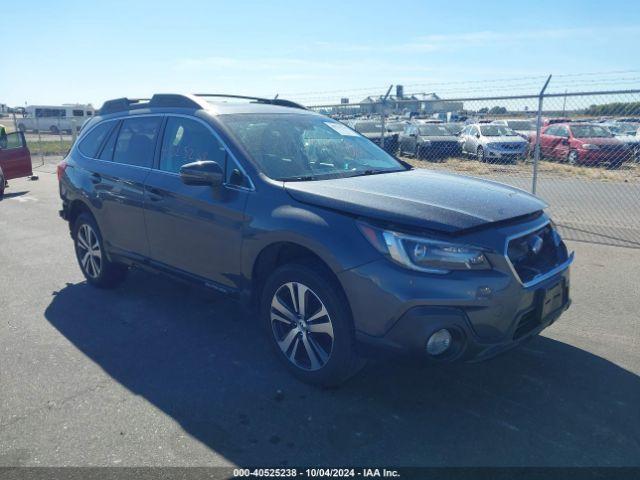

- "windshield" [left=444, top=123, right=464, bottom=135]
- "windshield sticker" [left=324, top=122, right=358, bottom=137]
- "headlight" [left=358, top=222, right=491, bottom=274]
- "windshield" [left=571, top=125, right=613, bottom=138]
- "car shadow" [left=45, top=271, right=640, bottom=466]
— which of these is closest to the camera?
"car shadow" [left=45, top=271, right=640, bottom=466]

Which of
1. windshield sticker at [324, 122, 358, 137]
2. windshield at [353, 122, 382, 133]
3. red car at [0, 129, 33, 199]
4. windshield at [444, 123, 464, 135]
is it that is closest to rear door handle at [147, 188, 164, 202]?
windshield sticker at [324, 122, 358, 137]

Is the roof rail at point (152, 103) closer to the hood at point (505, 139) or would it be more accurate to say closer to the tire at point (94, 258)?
the tire at point (94, 258)

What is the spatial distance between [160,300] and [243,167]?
6.78ft

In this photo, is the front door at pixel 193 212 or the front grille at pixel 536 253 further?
the front door at pixel 193 212

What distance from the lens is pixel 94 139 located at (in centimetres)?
556

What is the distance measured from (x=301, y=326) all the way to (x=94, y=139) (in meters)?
3.28

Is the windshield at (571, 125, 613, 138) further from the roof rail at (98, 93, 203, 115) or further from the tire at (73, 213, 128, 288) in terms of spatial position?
the tire at (73, 213, 128, 288)

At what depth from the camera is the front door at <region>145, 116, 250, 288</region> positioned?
3926 millimetres

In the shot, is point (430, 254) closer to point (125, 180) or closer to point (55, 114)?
point (125, 180)

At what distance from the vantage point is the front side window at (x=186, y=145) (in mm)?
4168

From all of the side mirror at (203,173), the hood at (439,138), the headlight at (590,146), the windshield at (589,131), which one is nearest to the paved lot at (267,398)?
the side mirror at (203,173)

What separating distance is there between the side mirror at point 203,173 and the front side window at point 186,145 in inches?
9.0

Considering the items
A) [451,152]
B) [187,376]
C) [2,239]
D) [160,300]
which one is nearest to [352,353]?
[187,376]

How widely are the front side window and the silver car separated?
1312 cm
